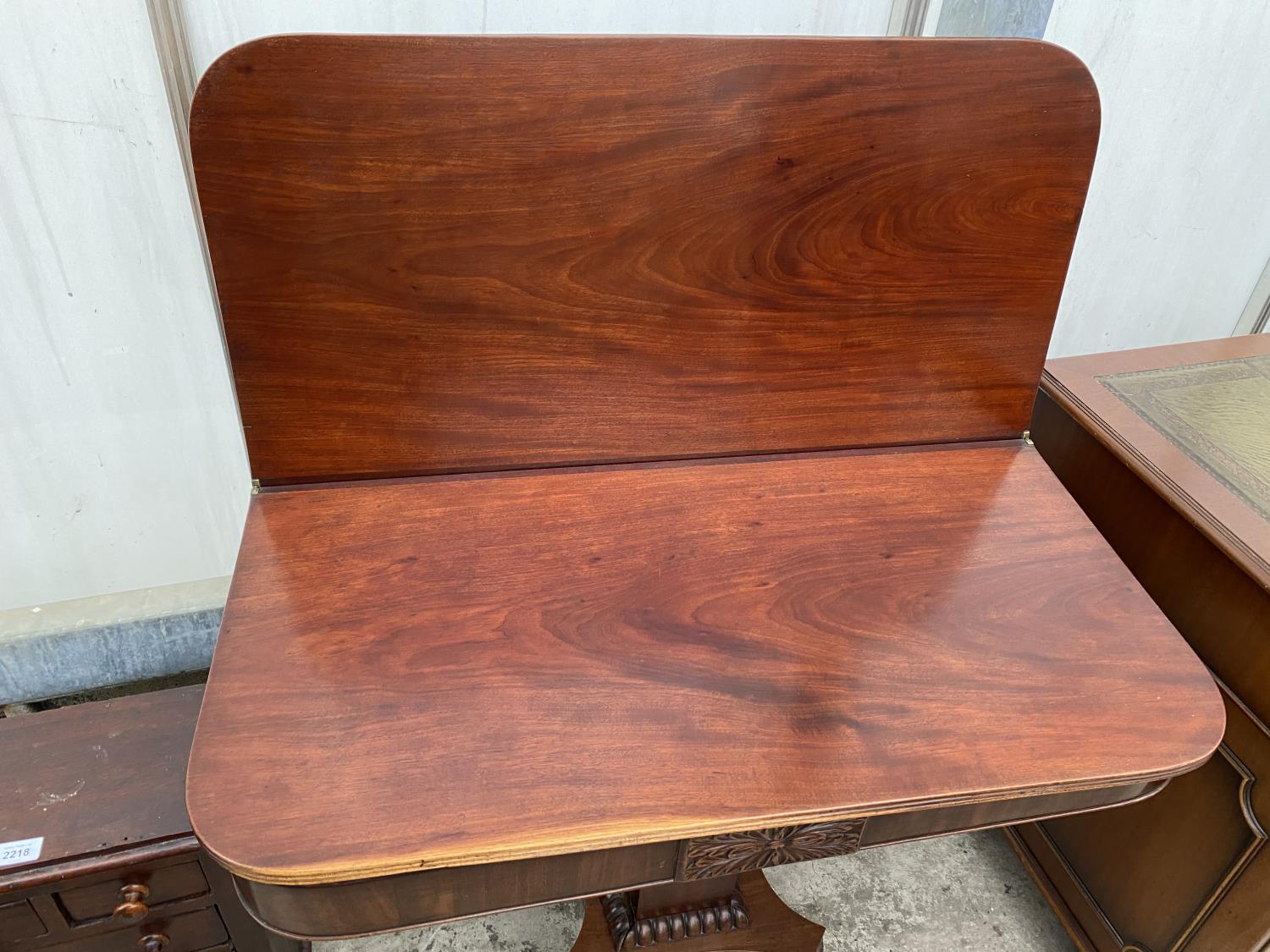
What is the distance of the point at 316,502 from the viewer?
3.11 ft

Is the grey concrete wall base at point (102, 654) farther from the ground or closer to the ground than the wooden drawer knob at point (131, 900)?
closer to the ground

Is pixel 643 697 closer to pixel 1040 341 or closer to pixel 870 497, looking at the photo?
pixel 870 497

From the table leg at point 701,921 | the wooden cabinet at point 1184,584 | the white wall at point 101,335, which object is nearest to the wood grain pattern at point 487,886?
the wooden cabinet at point 1184,584

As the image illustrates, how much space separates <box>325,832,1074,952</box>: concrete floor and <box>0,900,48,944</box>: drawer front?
17.8 inches

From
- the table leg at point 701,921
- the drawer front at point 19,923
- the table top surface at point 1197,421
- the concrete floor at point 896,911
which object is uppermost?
the table top surface at point 1197,421

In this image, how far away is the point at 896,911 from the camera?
4.83ft

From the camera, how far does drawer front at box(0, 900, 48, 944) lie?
105cm

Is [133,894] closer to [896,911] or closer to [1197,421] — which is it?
[896,911]

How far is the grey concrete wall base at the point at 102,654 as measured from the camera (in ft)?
4.95

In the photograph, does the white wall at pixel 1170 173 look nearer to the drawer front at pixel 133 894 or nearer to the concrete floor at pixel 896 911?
the concrete floor at pixel 896 911

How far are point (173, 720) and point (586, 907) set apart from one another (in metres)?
0.62

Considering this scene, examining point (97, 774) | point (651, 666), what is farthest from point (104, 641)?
point (651, 666)

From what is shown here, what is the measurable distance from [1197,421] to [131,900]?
1.51 meters

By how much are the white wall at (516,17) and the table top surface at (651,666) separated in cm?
70
